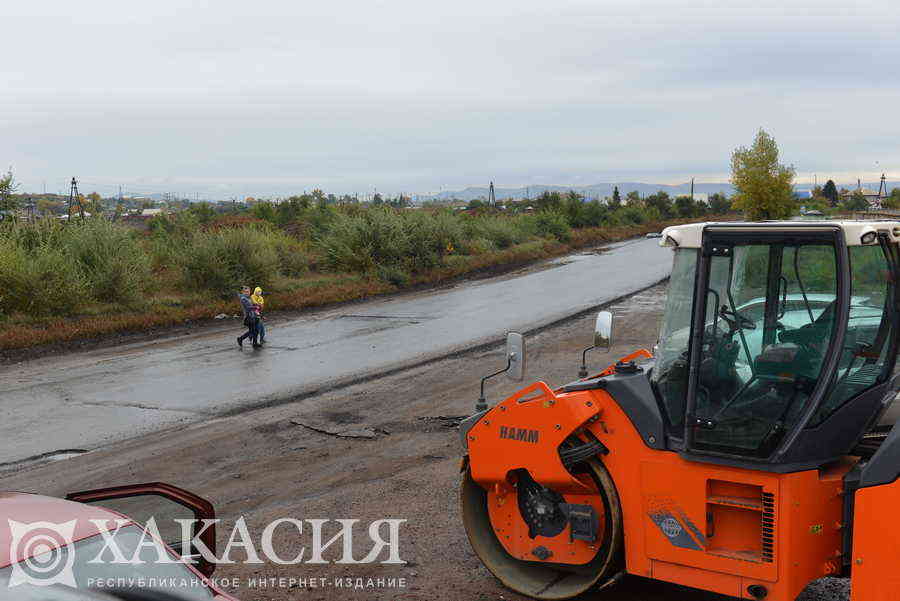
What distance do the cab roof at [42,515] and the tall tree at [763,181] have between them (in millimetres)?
62446

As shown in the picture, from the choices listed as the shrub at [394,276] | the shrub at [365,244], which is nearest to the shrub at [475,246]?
the shrub at [365,244]

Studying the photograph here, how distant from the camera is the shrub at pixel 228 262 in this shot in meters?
23.1

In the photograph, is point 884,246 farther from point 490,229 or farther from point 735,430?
point 490,229

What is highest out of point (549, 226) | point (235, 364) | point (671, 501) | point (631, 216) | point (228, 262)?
point (631, 216)

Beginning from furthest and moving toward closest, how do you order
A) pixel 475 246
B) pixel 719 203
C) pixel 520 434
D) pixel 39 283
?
pixel 719 203 < pixel 475 246 < pixel 39 283 < pixel 520 434

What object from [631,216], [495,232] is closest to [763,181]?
[631,216]

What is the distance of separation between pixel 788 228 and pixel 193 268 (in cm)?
2041

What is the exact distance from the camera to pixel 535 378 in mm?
13625

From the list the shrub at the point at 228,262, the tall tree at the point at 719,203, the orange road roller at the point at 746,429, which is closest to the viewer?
the orange road roller at the point at 746,429

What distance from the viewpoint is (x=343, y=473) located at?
29.5ft

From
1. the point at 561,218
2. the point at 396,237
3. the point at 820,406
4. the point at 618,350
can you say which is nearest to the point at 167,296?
the point at 396,237

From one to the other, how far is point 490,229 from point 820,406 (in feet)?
118

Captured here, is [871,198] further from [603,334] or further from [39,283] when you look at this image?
[603,334]

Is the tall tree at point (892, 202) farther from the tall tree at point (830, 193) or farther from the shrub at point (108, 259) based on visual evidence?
the shrub at point (108, 259)
